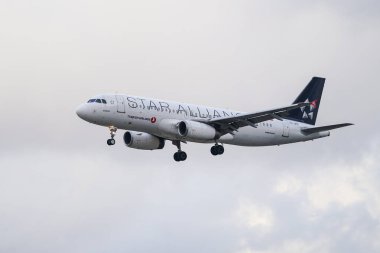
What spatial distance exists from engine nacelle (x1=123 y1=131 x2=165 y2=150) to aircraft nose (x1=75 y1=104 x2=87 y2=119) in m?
8.21

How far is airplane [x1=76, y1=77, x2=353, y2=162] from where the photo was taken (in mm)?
92000

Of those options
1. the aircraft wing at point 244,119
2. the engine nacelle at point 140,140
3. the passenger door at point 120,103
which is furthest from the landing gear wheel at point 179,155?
the passenger door at point 120,103

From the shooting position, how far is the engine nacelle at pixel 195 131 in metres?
93.9

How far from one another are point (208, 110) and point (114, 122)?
32.5 feet

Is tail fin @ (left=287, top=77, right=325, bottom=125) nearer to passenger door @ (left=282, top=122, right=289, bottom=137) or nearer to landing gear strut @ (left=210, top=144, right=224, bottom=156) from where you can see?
passenger door @ (left=282, top=122, right=289, bottom=137)

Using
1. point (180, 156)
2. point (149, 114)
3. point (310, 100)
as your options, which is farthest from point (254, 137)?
point (149, 114)

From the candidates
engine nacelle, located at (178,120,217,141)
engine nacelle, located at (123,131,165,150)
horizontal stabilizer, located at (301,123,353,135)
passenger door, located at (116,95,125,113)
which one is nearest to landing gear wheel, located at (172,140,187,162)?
engine nacelle, located at (123,131,165,150)

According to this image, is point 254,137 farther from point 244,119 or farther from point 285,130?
point 244,119

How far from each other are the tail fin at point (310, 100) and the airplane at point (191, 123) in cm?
9

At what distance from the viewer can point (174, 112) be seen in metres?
94.9

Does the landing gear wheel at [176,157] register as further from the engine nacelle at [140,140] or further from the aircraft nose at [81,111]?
the aircraft nose at [81,111]

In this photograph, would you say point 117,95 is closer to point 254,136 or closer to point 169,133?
point 169,133

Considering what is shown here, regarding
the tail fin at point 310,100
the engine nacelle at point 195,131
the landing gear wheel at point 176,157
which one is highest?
the tail fin at point 310,100

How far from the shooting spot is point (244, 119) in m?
96.2
